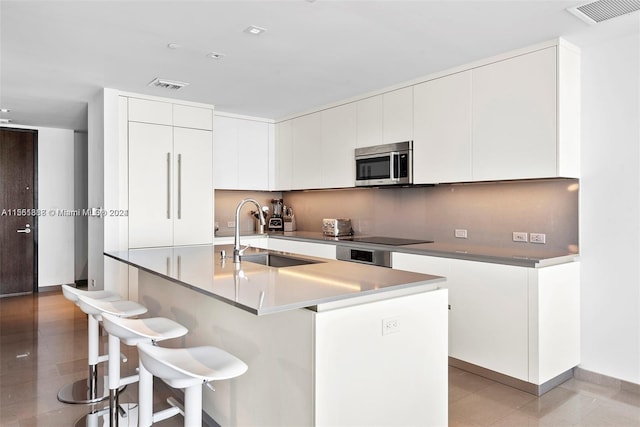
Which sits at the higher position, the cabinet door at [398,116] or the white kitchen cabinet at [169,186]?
the cabinet door at [398,116]

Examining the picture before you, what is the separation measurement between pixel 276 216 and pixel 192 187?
157 cm

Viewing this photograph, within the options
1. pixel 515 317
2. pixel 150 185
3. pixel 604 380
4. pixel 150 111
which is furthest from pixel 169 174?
pixel 604 380

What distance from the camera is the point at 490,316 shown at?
10.2ft

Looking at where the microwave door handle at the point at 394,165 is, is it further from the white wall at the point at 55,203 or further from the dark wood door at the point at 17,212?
the dark wood door at the point at 17,212

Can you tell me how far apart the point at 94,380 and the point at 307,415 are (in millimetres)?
1926

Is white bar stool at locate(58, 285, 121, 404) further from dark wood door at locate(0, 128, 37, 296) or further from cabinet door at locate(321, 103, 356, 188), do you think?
→ dark wood door at locate(0, 128, 37, 296)

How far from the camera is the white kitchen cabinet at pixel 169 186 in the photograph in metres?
4.39

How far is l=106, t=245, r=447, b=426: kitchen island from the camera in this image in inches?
69.5

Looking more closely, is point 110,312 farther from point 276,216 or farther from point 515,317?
point 276,216

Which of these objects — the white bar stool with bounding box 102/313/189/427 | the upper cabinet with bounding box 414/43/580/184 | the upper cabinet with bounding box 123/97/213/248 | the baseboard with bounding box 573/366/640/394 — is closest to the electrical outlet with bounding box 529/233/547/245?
the upper cabinet with bounding box 414/43/580/184

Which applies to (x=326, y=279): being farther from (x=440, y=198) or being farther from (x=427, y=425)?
(x=440, y=198)

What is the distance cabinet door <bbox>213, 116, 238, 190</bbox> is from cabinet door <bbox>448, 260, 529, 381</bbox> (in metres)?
3.15

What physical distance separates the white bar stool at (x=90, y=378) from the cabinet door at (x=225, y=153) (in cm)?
253

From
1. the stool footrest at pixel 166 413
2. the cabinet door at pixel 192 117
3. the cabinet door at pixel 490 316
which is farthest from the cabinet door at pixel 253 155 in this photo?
the stool footrest at pixel 166 413
